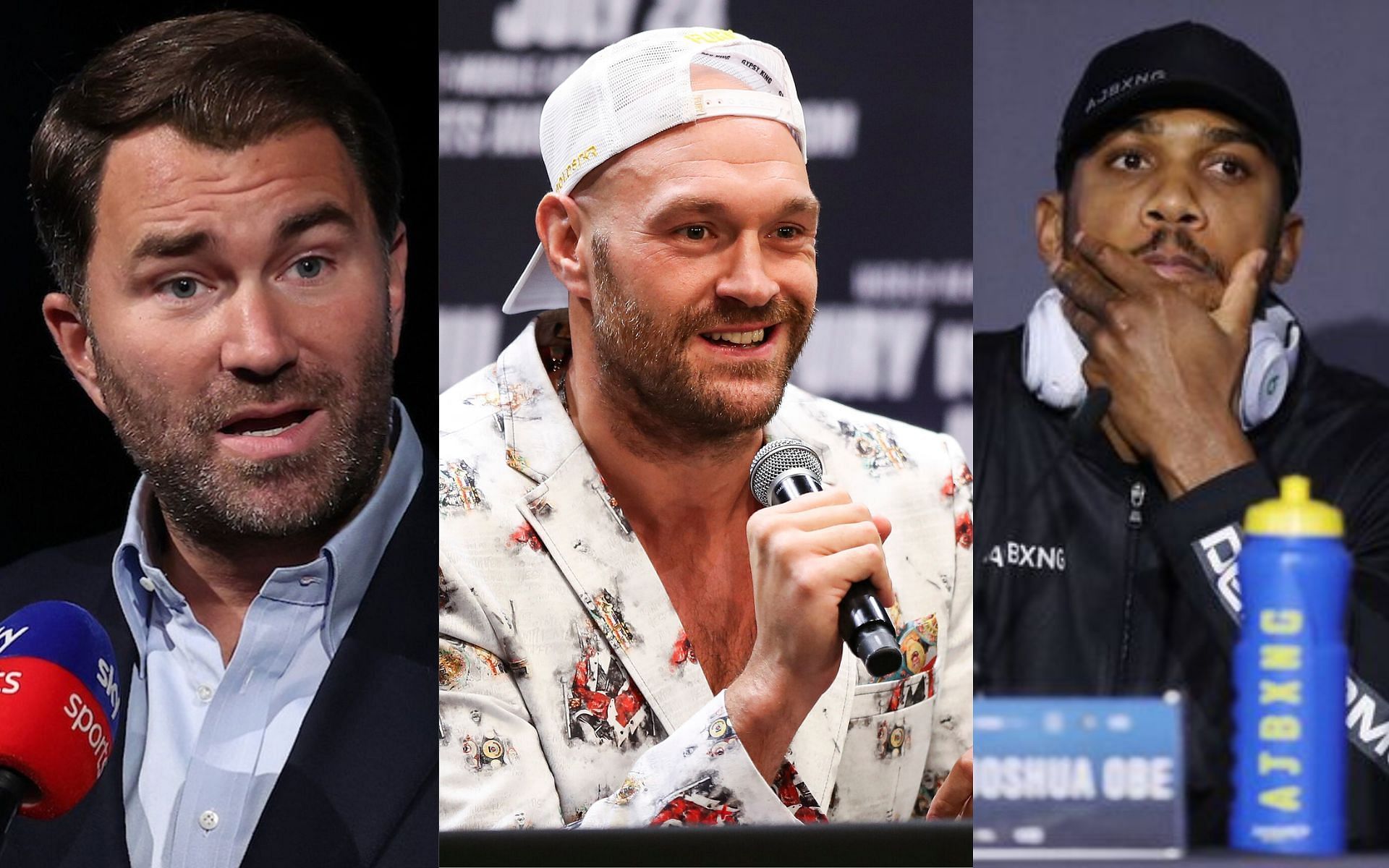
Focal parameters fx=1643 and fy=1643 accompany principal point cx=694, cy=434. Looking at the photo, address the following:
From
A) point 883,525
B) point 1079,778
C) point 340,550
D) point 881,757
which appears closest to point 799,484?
point 883,525

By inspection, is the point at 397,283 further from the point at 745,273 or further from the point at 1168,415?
the point at 1168,415

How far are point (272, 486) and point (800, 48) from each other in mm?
1310

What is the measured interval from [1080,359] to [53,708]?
1.96m

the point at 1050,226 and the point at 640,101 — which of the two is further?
the point at 1050,226

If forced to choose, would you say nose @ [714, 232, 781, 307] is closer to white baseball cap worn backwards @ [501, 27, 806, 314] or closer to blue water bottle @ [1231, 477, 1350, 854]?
white baseball cap worn backwards @ [501, 27, 806, 314]

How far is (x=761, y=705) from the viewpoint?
122 inches

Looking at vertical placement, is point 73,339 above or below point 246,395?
above

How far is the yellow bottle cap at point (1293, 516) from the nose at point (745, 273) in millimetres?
1033

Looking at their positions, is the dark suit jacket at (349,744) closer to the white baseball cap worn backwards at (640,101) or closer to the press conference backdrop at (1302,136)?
the white baseball cap worn backwards at (640,101)

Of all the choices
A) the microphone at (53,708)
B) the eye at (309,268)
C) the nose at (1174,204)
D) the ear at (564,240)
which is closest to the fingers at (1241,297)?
the nose at (1174,204)

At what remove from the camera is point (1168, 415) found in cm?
318

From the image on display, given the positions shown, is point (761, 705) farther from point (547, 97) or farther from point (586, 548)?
point (547, 97)

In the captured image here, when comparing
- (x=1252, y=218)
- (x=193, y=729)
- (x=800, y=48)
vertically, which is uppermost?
(x=800, y=48)

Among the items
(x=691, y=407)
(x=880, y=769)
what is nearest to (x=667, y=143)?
(x=691, y=407)
